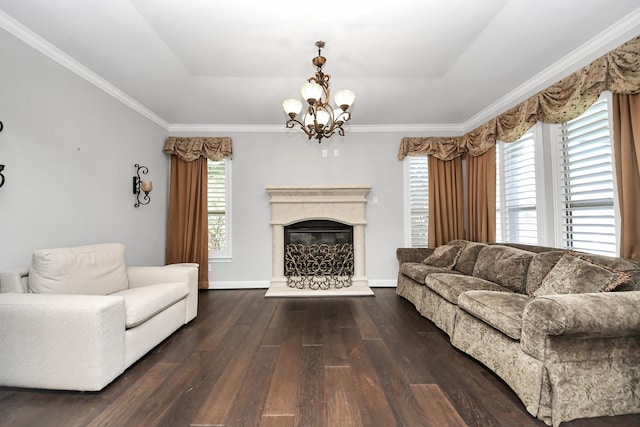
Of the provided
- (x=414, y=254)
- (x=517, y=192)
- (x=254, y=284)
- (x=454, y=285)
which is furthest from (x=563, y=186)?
(x=254, y=284)

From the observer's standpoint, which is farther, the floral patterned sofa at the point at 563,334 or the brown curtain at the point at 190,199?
the brown curtain at the point at 190,199

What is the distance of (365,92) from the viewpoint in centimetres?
337

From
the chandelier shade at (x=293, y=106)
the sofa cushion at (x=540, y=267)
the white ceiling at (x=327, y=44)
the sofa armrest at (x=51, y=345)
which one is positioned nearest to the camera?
the sofa armrest at (x=51, y=345)

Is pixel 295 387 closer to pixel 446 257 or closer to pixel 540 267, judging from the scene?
pixel 540 267

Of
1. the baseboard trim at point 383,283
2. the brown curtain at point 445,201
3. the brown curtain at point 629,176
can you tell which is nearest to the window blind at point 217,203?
the baseboard trim at point 383,283

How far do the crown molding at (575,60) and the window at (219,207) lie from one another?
405 centimetres

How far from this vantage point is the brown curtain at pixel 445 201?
4188 millimetres

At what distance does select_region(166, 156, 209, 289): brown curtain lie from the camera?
4.13 metres

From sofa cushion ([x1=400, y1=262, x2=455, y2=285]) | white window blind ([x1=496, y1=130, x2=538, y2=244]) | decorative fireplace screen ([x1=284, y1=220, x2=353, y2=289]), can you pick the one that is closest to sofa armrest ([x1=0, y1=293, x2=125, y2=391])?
decorative fireplace screen ([x1=284, y1=220, x2=353, y2=289])

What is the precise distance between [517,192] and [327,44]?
287cm

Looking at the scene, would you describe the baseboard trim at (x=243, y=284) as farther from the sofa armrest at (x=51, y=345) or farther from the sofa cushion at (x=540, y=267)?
the sofa cushion at (x=540, y=267)

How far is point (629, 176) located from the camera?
200cm

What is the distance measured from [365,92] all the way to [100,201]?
337cm

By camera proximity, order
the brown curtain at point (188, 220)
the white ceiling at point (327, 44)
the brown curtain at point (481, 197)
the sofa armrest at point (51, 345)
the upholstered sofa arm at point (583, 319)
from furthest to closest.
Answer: the brown curtain at point (188, 220) → the brown curtain at point (481, 197) → the white ceiling at point (327, 44) → the sofa armrest at point (51, 345) → the upholstered sofa arm at point (583, 319)
